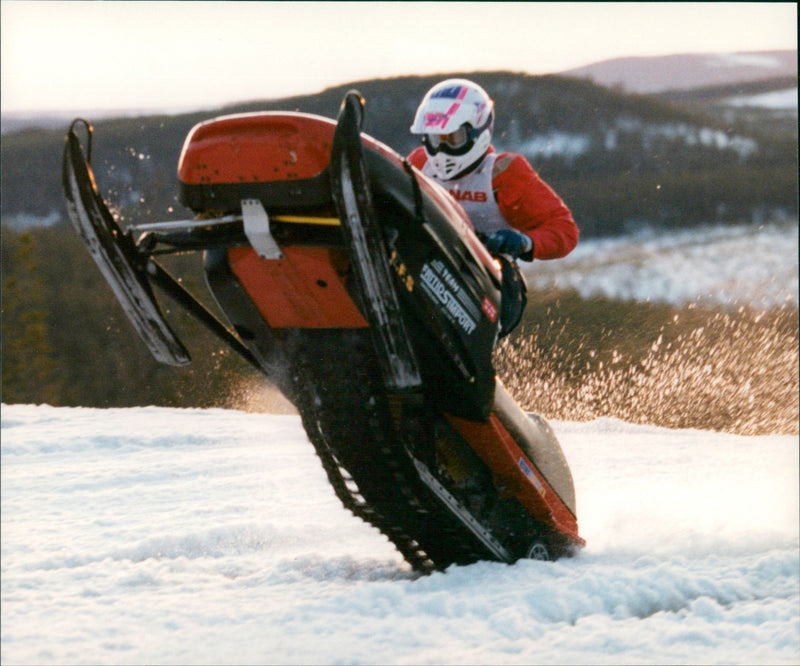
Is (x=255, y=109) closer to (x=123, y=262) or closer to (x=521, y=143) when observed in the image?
(x=521, y=143)

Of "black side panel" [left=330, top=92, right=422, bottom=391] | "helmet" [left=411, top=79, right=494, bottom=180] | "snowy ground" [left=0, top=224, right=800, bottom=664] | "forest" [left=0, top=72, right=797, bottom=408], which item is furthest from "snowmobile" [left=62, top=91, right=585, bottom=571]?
"helmet" [left=411, top=79, right=494, bottom=180]

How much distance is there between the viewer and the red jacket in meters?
3.06

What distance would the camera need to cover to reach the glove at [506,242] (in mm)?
2889

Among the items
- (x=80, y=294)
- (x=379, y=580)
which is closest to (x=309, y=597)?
(x=379, y=580)

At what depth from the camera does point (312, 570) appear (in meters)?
3.13

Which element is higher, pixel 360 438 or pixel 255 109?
pixel 255 109

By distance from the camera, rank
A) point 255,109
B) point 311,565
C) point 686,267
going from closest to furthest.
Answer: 1. point 311,565
2. point 255,109
3. point 686,267

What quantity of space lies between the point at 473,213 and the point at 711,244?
1092 centimetres

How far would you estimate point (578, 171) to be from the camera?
506cm

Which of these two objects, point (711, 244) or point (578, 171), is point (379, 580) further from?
point (711, 244)

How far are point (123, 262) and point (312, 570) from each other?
3.96 feet

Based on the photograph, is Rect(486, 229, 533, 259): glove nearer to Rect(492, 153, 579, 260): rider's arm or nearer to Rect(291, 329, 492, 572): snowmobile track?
Rect(492, 153, 579, 260): rider's arm

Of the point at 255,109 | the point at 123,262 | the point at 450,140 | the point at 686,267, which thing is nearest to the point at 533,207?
the point at 450,140

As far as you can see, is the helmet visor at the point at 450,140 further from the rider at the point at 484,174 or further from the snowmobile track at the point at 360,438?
the snowmobile track at the point at 360,438
